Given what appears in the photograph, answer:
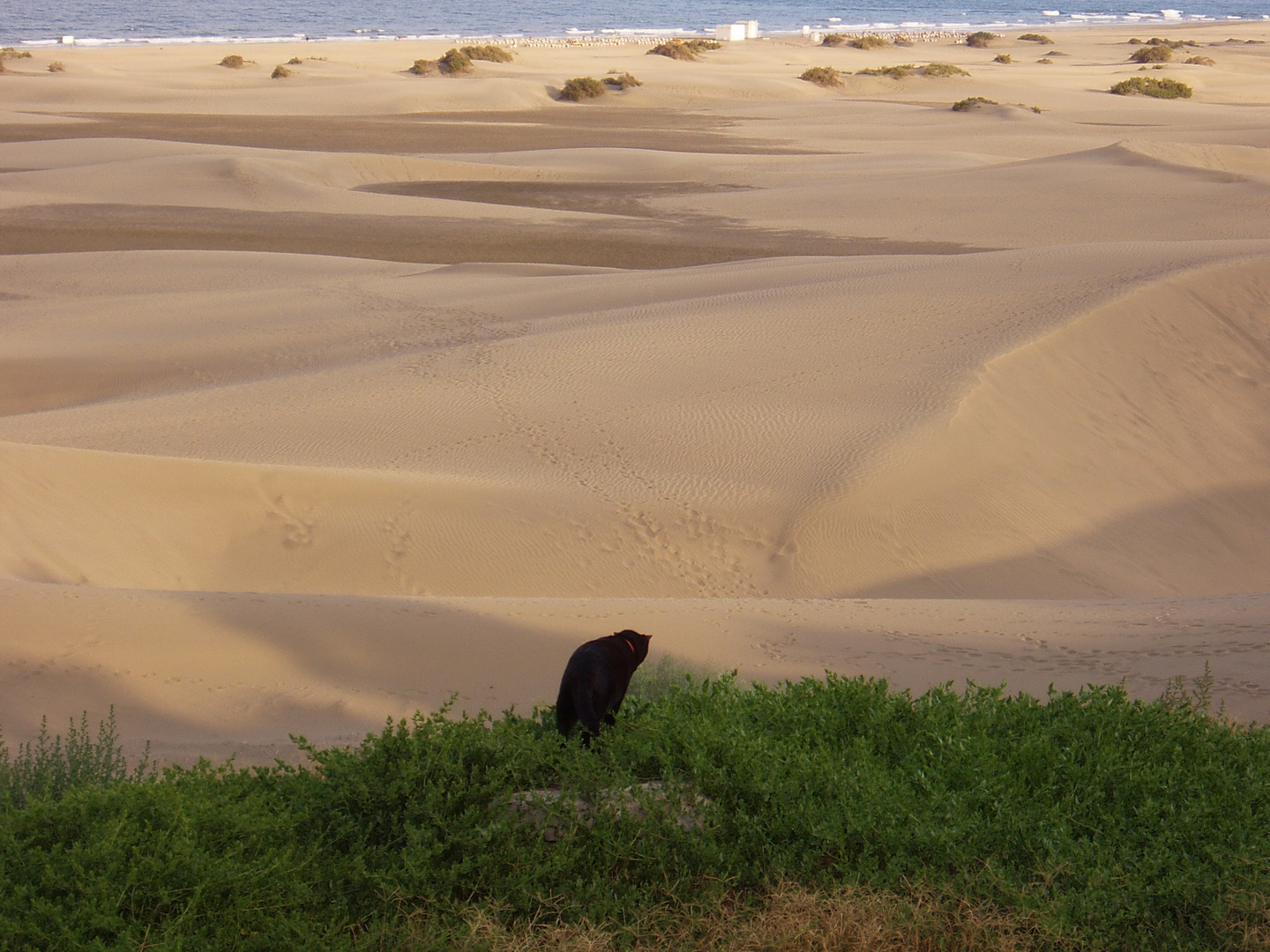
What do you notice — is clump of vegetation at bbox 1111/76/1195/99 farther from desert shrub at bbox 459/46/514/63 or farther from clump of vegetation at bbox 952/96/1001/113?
desert shrub at bbox 459/46/514/63

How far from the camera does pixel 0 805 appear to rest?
3.55 metres

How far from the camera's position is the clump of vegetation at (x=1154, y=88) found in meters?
40.0

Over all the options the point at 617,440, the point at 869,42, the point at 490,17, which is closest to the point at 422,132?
the point at 617,440

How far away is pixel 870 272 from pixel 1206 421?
4157 mm

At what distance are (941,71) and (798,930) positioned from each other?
46.1 meters

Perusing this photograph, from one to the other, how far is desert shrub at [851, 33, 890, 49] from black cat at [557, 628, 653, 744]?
60560 mm

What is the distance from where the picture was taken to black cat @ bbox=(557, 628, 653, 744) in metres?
3.87

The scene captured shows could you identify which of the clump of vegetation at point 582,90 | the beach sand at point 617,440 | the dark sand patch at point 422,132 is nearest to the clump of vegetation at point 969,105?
the dark sand patch at point 422,132

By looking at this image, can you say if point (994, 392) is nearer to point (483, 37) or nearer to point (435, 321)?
point (435, 321)

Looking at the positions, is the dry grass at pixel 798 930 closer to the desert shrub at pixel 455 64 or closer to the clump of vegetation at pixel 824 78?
the clump of vegetation at pixel 824 78

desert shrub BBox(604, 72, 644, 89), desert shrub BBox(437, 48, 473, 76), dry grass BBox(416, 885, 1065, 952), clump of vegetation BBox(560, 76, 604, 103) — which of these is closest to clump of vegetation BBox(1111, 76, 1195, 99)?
desert shrub BBox(604, 72, 644, 89)

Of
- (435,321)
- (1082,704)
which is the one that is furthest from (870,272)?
(1082,704)

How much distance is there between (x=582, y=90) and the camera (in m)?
39.8

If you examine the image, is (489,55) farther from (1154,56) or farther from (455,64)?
(1154,56)
